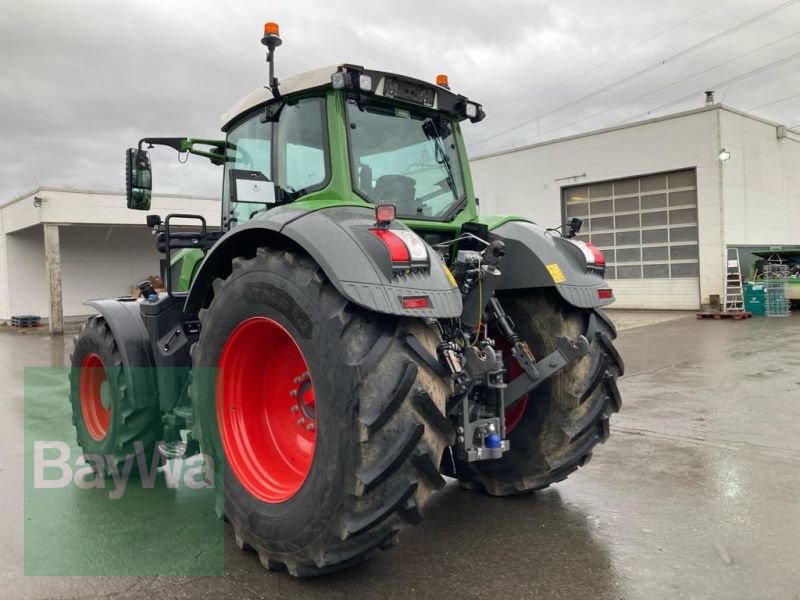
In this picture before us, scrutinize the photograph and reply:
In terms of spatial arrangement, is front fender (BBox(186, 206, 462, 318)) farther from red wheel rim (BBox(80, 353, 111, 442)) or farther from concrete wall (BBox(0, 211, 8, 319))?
concrete wall (BBox(0, 211, 8, 319))

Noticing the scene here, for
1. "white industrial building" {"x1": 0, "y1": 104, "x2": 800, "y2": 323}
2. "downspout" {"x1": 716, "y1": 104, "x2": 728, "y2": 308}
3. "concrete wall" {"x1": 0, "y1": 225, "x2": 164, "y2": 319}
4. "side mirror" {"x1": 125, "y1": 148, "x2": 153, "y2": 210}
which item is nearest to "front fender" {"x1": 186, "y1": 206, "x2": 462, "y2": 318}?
"side mirror" {"x1": 125, "y1": 148, "x2": 153, "y2": 210}

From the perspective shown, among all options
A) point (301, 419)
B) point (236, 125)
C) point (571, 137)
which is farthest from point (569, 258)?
point (571, 137)

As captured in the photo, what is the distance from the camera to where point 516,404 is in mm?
3756

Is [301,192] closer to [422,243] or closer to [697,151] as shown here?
[422,243]

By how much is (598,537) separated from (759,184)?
18596 mm

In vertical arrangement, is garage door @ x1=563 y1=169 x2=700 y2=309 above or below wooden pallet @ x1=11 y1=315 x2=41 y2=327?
above

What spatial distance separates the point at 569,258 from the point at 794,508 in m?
1.97

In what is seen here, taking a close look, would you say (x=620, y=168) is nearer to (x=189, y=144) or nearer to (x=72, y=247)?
(x=189, y=144)

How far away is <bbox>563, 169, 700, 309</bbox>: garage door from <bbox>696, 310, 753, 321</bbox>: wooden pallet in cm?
182

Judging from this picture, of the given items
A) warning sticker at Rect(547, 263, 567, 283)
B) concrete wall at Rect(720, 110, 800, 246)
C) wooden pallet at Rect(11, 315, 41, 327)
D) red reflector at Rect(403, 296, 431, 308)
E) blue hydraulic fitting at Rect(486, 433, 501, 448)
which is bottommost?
blue hydraulic fitting at Rect(486, 433, 501, 448)

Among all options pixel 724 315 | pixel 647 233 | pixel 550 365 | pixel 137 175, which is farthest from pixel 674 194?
pixel 137 175

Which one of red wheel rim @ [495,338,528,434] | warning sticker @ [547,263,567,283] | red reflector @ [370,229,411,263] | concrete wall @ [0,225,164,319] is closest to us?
red reflector @ [370,229,411,263]

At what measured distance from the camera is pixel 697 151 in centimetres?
1738

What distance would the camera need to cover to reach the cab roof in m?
3.26
